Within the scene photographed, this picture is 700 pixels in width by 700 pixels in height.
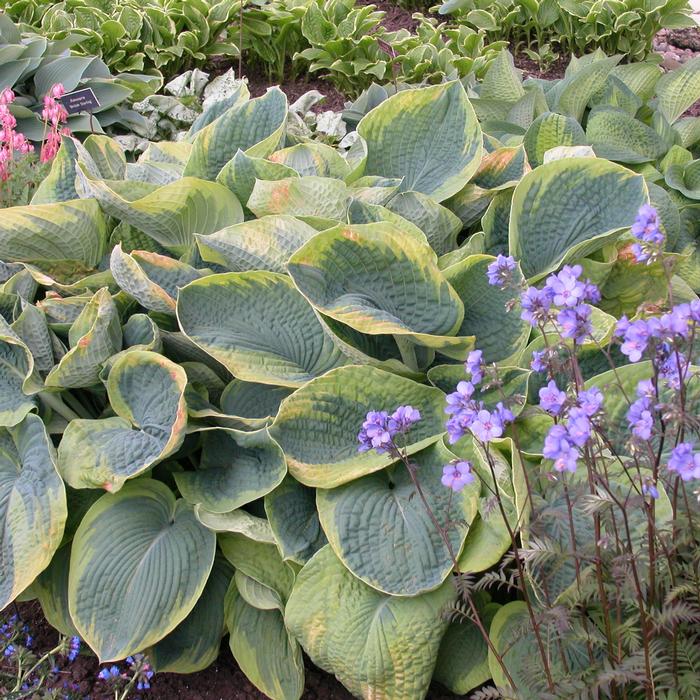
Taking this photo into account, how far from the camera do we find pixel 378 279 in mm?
1780

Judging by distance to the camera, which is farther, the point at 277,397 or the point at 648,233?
the point at 277,397

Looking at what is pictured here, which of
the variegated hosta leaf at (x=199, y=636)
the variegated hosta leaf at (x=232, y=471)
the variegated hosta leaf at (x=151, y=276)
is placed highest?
the variegated hosta leaf at (x=151, y=276)

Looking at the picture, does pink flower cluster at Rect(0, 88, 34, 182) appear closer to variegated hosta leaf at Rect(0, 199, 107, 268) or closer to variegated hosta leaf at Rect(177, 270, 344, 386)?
variegated hosta leaf at Rect(0, 199, 107, 268)

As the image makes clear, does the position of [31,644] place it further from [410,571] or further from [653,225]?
[653,225]

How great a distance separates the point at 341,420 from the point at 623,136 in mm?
1391

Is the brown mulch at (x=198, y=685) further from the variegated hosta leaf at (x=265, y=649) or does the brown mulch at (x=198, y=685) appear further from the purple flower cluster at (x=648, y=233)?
the purple flower cluster at (x=648, y=233)

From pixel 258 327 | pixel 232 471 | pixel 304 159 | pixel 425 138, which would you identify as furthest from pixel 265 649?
pixel 425 138

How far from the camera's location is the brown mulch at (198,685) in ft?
5.75

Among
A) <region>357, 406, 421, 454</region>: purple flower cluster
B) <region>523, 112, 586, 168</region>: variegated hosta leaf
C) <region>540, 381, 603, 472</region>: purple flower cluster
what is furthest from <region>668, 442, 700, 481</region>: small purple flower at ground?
<region>523, 112, 586, 168</region>: variegated hosta leaf

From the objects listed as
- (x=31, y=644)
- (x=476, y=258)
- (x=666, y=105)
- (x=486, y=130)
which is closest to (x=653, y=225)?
(x=476, y=258)

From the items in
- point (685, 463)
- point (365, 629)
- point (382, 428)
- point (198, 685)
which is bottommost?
point (198, 685)

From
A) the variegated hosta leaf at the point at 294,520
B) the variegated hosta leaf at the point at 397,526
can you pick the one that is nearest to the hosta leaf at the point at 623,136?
the variegated hosta leaf at the point at 397,526

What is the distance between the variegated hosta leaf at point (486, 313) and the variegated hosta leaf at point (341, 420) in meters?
0.16

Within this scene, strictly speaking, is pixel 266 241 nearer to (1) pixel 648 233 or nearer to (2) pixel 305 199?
(2) pixel 305 199
